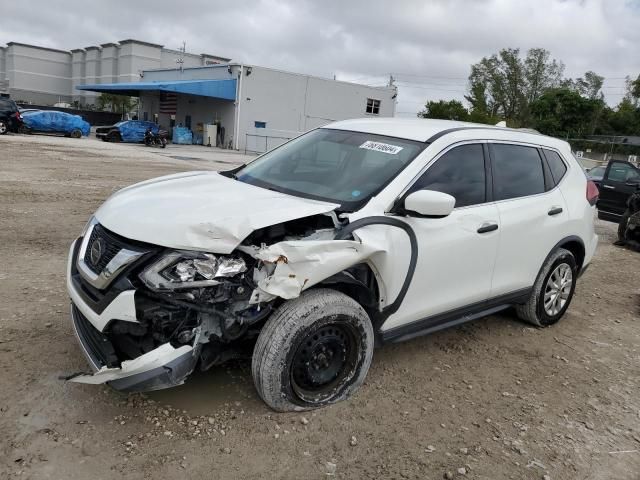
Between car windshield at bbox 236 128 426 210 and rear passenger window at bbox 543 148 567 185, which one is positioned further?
rear passenger window at bbox 543 148 567 185

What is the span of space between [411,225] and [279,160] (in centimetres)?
144

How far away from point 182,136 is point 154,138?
6162 millimetres

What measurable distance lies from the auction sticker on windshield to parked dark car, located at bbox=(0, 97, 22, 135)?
99.1 feet

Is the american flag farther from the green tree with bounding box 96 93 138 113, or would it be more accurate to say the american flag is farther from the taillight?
the taillight

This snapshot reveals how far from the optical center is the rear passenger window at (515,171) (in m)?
4.37

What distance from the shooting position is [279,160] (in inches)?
Result: 178

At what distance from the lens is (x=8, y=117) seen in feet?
96.0

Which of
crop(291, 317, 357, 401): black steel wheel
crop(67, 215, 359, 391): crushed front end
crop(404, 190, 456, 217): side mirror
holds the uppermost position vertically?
crop(404, 190, 456, 217): side mirror

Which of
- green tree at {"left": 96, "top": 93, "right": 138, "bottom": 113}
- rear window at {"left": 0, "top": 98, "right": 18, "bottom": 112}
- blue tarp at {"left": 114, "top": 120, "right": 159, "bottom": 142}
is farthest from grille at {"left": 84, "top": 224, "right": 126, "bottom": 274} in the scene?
green tree at {"left": 96, "top": 93, "right": 138, "bottom": 113}

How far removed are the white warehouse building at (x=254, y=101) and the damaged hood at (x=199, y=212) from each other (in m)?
34.4

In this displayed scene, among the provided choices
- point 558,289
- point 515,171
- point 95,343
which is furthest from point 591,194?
point 95,343

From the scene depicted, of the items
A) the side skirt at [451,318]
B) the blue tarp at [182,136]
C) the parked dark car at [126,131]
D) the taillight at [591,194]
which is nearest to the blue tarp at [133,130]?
the parked dark car at [126,131]

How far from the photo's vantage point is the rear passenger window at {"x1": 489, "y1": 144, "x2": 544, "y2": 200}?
172 inches

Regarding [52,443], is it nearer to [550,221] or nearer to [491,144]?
[491,144]
